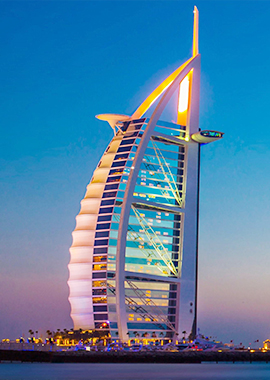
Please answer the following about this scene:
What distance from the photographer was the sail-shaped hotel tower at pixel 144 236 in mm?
118812

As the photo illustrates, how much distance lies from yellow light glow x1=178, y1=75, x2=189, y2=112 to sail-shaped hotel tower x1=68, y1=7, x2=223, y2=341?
109 inches

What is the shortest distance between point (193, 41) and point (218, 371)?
5676cm

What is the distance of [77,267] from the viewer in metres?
124

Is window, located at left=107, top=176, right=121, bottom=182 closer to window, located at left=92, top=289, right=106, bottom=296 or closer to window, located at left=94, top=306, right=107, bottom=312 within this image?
window, located at left=92, top=289, right=106, bottom=296

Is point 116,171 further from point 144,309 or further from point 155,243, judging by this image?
point 144,309

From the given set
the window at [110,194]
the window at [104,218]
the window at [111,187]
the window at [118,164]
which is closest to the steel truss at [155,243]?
the window at [110,194]

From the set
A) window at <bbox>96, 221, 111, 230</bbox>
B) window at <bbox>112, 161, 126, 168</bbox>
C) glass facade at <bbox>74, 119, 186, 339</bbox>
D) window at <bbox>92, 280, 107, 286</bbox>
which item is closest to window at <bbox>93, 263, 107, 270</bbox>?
glass facade at <bbox>74, 119, 186, 339</bbox>

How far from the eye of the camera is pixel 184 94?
130 metres

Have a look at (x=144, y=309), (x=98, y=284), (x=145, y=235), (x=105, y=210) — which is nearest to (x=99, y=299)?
(x=98, y=284)

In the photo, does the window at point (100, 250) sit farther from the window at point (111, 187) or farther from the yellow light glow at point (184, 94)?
the yellow light glow at point (184, 94)

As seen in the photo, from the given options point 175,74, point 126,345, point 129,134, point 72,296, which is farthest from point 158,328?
point 175,74

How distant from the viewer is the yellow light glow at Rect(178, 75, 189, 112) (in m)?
130

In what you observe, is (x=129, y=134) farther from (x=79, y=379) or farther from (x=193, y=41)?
(x=79, y=379)

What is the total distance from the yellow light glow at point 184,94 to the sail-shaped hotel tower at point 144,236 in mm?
2774
